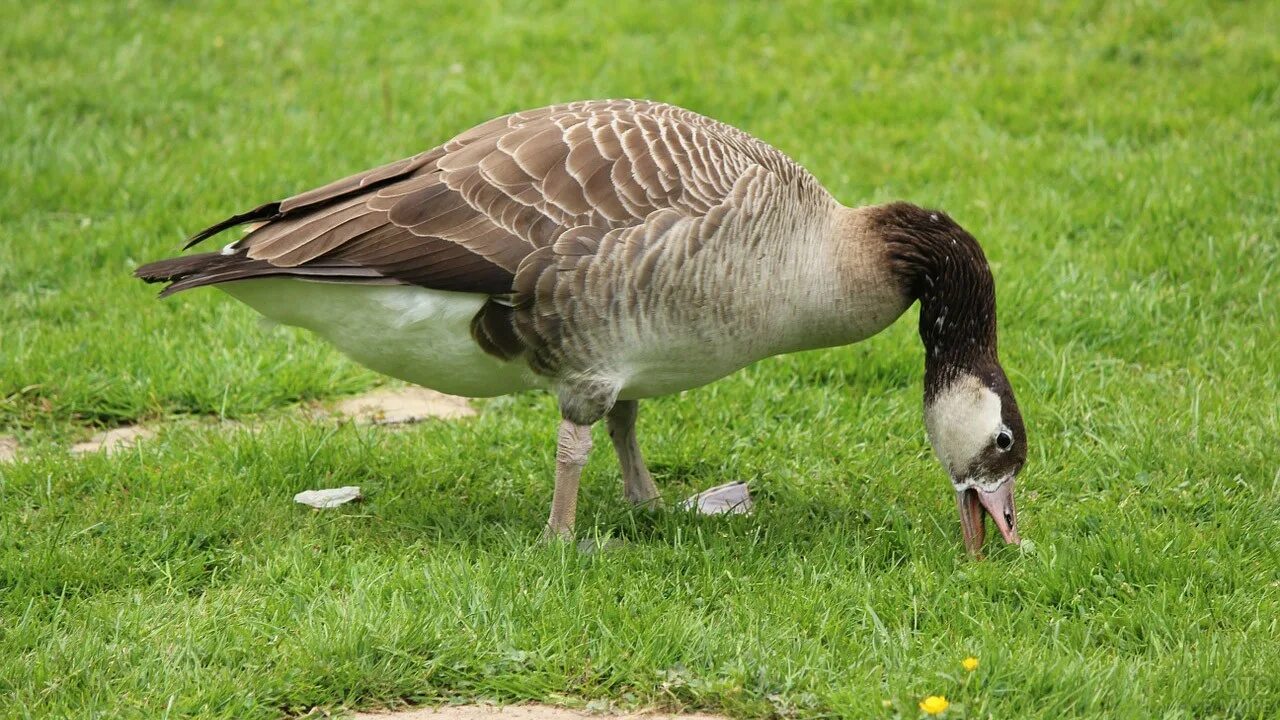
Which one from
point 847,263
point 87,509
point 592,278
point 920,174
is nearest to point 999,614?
point 847,263

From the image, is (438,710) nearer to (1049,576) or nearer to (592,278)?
(592,278)

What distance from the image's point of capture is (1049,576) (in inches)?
198

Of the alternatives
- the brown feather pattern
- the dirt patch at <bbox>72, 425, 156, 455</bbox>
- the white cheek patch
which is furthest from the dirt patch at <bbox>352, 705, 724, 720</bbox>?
the dirt patch at <bbox>72, 425, 156, 455</bbox>

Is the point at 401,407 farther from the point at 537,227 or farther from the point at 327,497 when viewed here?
the point at 537,227

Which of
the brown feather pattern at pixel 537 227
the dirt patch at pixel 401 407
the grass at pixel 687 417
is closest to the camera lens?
the grass at pixel 687 417

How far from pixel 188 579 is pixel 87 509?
0.72 m

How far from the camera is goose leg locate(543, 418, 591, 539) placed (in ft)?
17.7

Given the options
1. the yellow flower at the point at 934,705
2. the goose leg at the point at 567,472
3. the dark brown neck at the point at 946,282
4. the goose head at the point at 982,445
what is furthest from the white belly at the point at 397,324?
the yellow flower at the point at 934,705

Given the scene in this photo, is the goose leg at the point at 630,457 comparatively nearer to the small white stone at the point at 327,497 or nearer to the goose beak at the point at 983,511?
the small white stone at the point at 327,497

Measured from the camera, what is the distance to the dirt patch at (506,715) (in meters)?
4.34

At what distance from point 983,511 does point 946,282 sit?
0.92 meters

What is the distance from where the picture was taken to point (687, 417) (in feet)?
22.2

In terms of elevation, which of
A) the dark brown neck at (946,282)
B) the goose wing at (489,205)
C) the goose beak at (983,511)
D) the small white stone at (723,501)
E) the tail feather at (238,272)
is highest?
the goose wing at (489,205)

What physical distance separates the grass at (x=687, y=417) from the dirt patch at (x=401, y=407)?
17 cm
